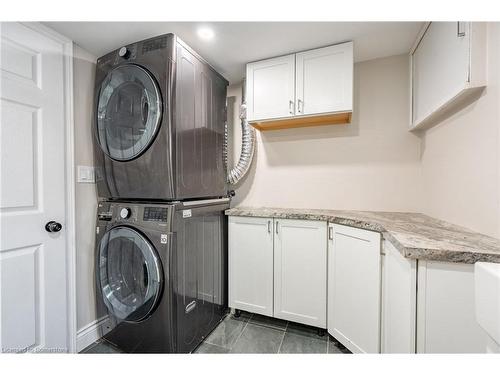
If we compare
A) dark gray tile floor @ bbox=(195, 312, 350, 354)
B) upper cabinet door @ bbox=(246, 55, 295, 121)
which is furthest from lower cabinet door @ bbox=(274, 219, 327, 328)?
upper cabinet door @ bbox=(246, 55, 295, 121)

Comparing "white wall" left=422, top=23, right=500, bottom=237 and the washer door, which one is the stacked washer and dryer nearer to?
the washer door

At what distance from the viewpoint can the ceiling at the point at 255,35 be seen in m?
1.32

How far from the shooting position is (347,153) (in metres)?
1.85

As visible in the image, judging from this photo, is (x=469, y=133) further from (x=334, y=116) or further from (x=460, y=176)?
(x=334, y=116)

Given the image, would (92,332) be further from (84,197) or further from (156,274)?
(84,197)

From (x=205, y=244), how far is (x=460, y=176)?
1.67m

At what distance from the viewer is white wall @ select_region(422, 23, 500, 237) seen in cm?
89

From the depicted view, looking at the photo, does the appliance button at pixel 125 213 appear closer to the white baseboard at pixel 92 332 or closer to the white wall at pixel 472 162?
the white baseboard at pixel 92 332

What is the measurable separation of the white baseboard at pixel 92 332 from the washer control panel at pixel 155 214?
0.85 metres

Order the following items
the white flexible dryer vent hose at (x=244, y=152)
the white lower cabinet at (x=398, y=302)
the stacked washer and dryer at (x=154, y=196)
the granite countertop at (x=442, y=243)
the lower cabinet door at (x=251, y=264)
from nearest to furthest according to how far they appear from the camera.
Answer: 1. the granite countertop at (x=442, y=243)
2. the white lower cabinet at (x=398, y=302)
3. the stacked washer and dryer at (x=154, y=196)
4. the lower cabinet door at (x=251, y=264)
5. the white flexible dryer vent hose at (x=244, y=152)

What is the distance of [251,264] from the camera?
1.69m

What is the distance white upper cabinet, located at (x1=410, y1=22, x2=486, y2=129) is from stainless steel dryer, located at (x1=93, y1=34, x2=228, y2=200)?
4.87ft

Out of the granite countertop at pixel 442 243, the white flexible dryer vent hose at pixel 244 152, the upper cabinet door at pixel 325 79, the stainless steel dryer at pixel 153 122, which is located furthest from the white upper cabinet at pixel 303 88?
the granite countertop at pixel 442 243

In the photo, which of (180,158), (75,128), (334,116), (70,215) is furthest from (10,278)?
(334,116)
